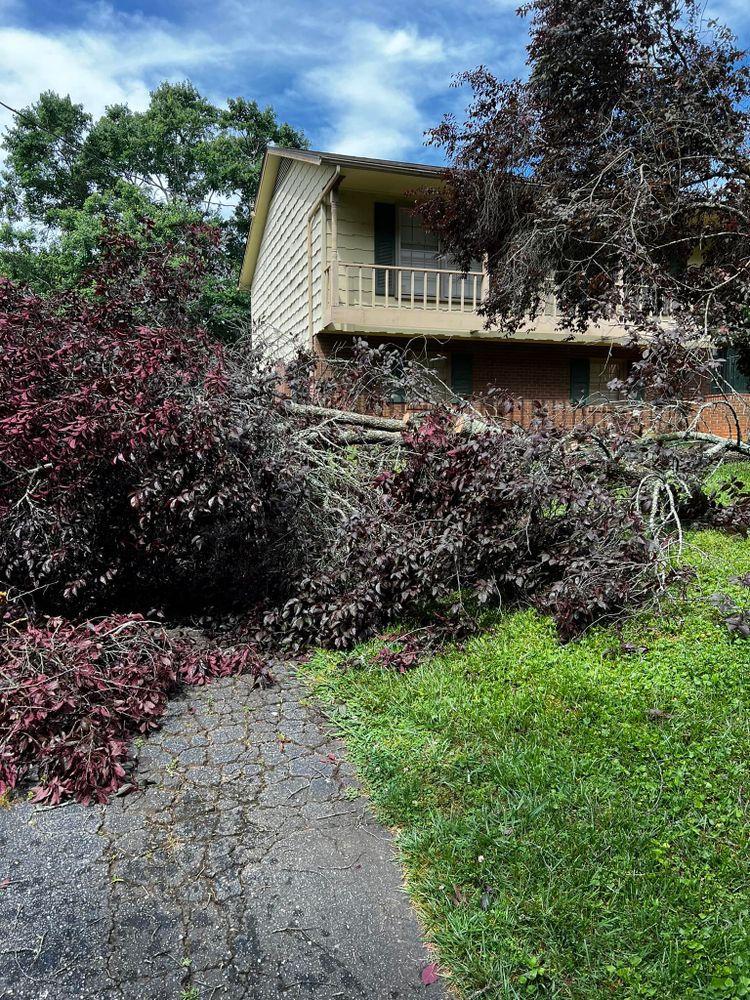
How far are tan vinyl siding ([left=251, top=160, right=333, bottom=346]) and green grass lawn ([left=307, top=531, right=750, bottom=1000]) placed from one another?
32.6ft

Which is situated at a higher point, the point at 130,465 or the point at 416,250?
the point at 416,250

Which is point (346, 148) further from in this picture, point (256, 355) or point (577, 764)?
point (577, 764)

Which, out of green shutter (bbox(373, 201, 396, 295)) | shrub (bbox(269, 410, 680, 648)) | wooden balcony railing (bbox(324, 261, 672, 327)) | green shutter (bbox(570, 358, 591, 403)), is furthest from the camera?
green shutter (bbox(570, 358, 591, 403))

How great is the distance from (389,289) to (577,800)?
12544 millimetres

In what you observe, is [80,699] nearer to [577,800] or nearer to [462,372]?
[577,800]

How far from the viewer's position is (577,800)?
2826mm

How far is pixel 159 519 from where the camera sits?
16.5 ft

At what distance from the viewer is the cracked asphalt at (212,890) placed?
2.19 metres

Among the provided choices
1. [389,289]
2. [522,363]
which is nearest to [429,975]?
[389,289]

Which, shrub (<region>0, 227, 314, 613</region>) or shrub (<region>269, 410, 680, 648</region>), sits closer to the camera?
shrub (<region>0, 227, 314, 613</region>)

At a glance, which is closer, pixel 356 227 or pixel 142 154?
pixel 356 227

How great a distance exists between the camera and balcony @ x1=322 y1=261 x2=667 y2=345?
1292 cm

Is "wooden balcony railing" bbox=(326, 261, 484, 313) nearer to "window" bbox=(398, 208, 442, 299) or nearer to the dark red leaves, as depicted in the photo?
"window" bbox=(398, 208, 442, 299)

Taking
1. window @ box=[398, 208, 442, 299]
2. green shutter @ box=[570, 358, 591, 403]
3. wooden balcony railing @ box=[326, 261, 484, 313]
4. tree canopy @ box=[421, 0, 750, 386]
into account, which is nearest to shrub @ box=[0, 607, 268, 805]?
tree canopy @ box=[421, 0, 750, 386]
